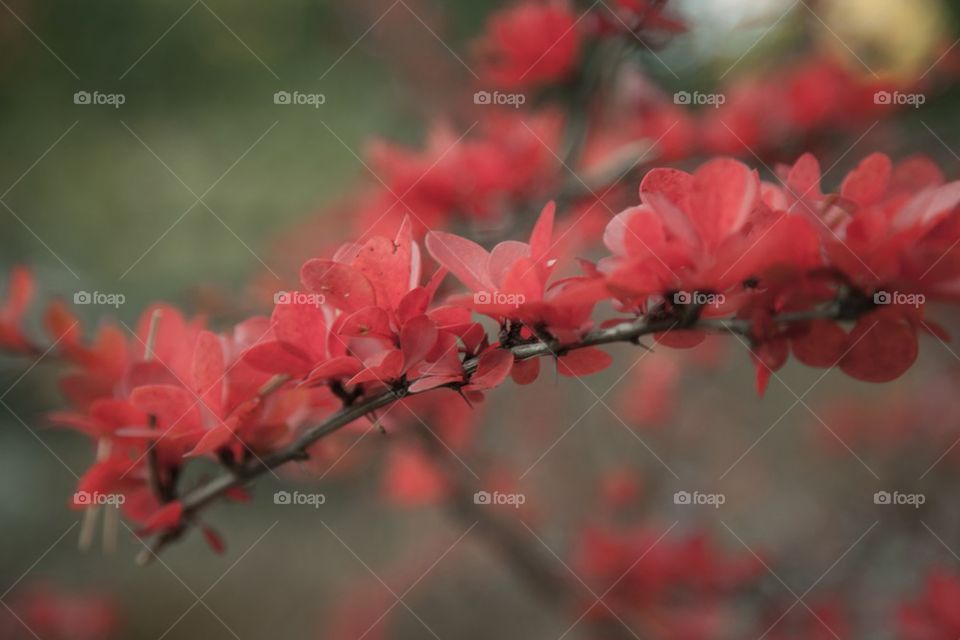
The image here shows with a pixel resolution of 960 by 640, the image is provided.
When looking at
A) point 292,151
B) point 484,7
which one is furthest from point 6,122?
point 484,7

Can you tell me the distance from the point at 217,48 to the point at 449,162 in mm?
2132

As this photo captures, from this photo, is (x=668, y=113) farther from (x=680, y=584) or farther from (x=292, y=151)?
(x=292, y=151)
